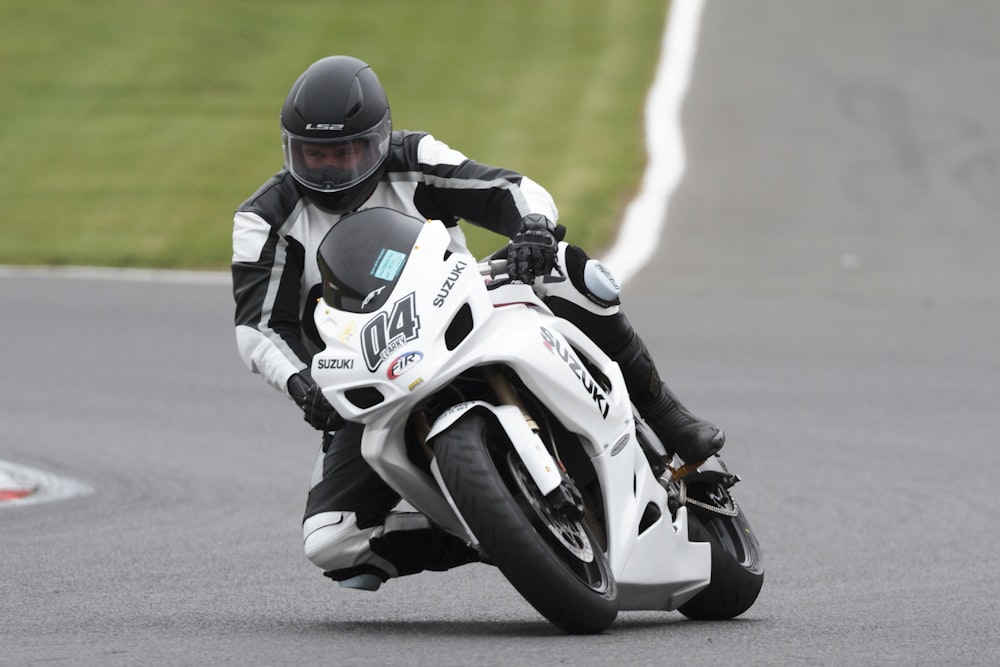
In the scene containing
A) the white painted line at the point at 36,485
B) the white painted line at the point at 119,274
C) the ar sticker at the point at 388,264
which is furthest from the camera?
the white painted line at the point at 119,274

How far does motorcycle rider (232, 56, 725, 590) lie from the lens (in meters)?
5.56

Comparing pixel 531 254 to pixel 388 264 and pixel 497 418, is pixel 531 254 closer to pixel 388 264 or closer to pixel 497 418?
pixel 388 264

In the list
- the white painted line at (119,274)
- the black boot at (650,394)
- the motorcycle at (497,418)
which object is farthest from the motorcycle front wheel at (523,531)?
the white painted line at (119,274)

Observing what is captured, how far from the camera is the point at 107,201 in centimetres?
1992

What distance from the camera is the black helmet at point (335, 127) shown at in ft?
18.2

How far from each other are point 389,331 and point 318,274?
88cm

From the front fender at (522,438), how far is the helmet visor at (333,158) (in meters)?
1.08

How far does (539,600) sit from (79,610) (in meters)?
1.75

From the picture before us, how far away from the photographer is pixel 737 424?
1101cm

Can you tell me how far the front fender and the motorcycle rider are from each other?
0.63 metres

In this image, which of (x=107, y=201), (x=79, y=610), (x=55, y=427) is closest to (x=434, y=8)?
(x=107, y=201)

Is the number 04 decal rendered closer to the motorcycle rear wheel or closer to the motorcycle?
the motorcycle

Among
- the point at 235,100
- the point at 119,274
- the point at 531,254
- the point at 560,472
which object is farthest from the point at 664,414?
the point at 235,100

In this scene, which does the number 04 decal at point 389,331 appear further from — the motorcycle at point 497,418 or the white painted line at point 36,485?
the white painted line at point 36,485
